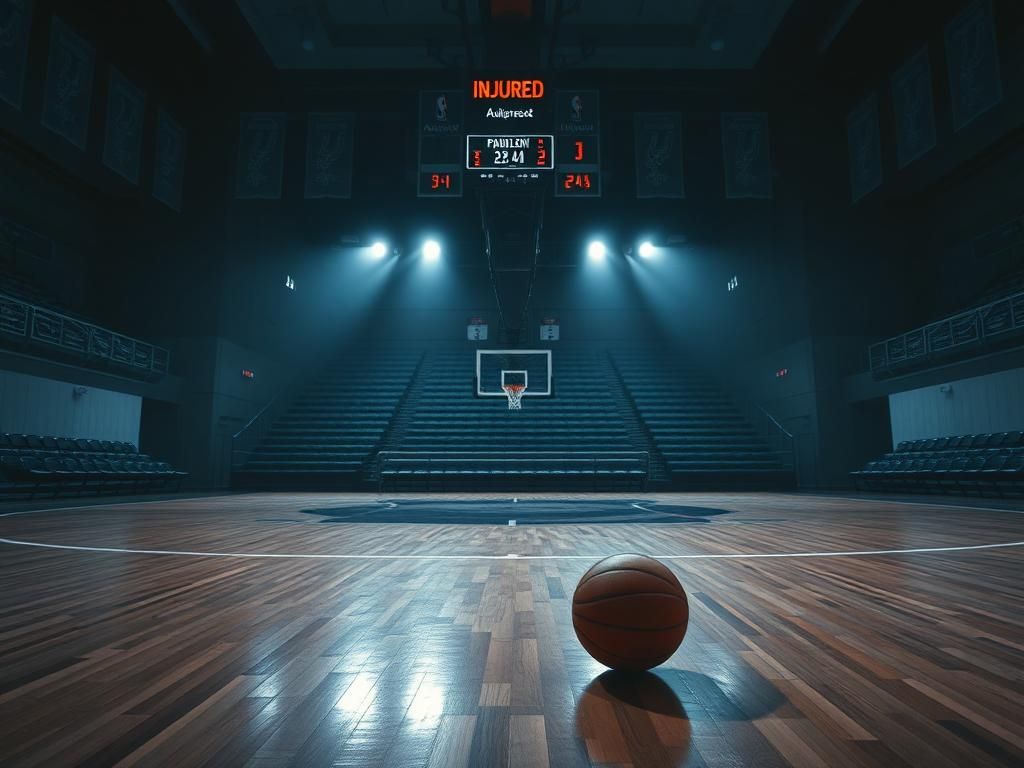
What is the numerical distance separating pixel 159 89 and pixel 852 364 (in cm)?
1662

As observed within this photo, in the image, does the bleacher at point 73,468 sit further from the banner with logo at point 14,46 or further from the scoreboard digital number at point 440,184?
the scoreboard digital number at point 440,184

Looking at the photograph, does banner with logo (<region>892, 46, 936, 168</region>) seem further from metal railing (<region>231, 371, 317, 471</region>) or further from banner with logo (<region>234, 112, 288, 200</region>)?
metal railing (<region>231, 371, 317, 471</region>)

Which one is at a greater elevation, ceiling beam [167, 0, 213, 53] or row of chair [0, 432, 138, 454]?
ceiling beam [167, 0, 213, 53]

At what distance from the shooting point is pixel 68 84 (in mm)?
11070

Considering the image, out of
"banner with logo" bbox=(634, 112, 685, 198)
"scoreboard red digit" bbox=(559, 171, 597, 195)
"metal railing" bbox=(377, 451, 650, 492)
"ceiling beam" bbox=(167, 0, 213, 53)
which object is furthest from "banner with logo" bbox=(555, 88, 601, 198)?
"ceiling beam" bbox=(167, 0, 213, 53)

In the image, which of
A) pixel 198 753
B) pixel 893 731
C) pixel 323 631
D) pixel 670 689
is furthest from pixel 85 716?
pixel 893 731

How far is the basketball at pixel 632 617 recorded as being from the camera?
1850mm

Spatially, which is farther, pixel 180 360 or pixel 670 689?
pixel 180 360

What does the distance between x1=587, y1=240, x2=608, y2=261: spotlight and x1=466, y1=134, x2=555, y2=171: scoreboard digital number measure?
43.3ft

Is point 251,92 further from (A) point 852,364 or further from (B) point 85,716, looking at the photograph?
(B) point 85,716

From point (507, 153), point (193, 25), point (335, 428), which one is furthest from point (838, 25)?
point (335, 428)

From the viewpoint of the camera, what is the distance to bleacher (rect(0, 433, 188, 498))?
10.0 m

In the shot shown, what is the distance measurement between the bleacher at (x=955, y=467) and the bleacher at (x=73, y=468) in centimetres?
1407

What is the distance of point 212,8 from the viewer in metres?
12.7
